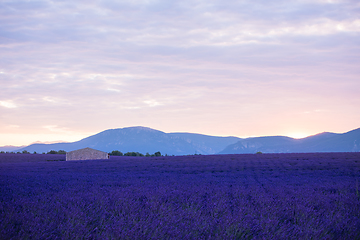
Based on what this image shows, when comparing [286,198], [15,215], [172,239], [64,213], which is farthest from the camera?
[286,198]

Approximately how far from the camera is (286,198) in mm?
4355

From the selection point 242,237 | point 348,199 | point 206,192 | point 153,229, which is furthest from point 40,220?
point 348,199

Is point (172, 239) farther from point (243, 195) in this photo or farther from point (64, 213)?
point (243, 195)

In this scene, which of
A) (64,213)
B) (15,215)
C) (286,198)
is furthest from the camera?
(286,198)

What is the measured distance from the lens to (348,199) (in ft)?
14.4

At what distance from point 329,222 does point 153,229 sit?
1.97 metres

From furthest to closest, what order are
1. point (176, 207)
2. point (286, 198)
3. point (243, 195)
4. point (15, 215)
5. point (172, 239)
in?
point (243, 195)
point (286, 198)
point (176, 207)
point (15, 215)
point (172, 239)

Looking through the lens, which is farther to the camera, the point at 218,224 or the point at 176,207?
the point at 176,207

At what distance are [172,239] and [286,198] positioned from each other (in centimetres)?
263

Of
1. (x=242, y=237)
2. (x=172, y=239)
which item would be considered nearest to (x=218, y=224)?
(x=242, y=237)

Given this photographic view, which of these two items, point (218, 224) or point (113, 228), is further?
point (218, 224)

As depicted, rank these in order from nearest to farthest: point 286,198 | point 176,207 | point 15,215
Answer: point 15,215 < point 176,207 < point 286,198

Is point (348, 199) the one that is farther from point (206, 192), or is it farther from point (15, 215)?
point (15, 215)

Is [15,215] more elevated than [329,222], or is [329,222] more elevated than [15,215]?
[15,215]
